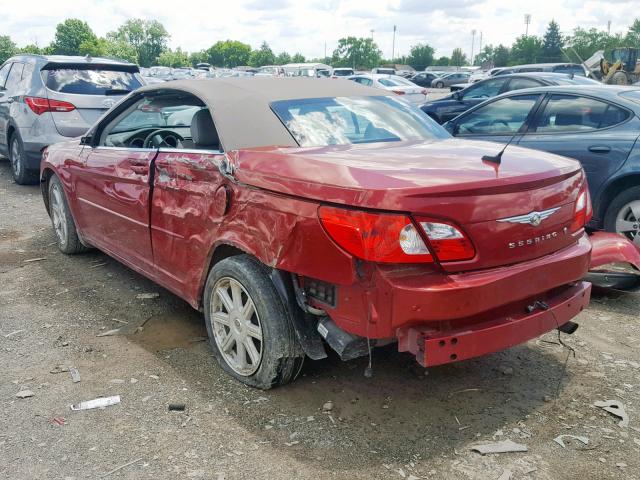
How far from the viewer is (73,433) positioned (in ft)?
10.0

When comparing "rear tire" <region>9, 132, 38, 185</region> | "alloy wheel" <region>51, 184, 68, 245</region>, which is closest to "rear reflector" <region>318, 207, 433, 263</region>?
"alloy wheel" <region>51, 184, 68, 245</region>

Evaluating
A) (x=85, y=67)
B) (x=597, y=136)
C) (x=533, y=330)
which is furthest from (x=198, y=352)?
(x=85, y=67)

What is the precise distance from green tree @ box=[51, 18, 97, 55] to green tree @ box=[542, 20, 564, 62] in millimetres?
64213

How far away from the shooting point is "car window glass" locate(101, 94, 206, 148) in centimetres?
445

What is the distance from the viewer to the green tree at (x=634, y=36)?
290ft

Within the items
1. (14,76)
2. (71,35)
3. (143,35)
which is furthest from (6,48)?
(14,76)

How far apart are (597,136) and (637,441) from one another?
356 centimetres

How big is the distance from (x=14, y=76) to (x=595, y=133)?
8.05 metres

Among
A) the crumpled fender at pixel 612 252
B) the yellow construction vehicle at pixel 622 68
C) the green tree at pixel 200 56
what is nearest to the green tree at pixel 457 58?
the green tree at pixel 200 56

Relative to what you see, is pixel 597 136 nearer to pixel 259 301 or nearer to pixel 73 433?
pixel 259 301

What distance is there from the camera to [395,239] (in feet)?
8.63

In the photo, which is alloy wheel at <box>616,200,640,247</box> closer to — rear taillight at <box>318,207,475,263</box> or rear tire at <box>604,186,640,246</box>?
rear tire at <box>604,186,640,246</box>

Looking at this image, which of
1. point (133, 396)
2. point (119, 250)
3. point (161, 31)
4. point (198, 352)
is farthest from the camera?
point (161, 31)

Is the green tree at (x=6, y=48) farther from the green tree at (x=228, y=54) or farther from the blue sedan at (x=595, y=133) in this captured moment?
the blue sedan at (x=595, y=133)
